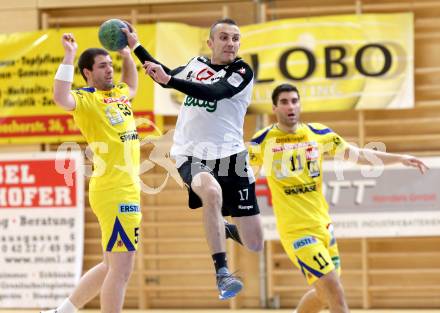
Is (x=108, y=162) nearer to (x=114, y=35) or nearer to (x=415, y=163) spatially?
(x=114, y=35)

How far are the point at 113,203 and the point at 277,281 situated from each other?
4740mm

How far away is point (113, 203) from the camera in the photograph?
20.2 ft

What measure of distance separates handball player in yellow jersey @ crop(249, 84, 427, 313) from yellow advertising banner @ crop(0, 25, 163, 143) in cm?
417

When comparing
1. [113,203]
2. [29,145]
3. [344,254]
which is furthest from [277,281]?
[113,203]

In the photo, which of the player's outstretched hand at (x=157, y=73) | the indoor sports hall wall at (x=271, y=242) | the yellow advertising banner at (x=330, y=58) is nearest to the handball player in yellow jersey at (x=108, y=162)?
the player's outstretched hand at (x=157, y=73)

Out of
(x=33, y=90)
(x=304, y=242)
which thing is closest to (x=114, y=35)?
(x=304, y=242)

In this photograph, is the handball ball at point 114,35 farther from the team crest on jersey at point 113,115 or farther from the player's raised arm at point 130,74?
the player's raised arm at point 130,74

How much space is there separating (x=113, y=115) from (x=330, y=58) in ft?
14.6

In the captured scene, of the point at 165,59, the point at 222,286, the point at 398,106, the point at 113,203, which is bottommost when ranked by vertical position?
the point at 222,286

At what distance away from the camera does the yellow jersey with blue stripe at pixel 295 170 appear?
6.88m

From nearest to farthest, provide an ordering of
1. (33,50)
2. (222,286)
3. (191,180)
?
(222,286), (191,180), (33,50)

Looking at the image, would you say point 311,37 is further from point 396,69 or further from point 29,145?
point 29,145

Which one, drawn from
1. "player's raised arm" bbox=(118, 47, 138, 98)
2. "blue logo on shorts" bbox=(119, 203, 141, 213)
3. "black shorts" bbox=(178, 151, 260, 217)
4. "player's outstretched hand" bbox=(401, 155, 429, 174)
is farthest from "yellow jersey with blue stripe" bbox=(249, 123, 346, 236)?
"blue logo on shorts" bbox=(119, 203, 141, 213)

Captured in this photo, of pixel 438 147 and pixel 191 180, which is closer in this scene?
pixel 191 180
